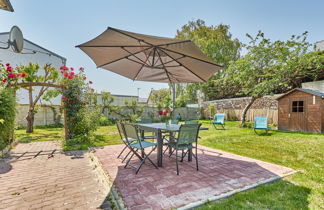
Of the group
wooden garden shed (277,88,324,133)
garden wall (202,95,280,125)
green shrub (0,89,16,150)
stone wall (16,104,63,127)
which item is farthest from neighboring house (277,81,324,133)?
stone wall (16,104,63,127)

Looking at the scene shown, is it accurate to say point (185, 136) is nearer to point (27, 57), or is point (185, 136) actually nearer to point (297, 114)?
point (297, 114)

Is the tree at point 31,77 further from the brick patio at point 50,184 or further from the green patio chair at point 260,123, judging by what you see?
the green patio chair at point 260,123

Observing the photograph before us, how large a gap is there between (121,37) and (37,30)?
7962 millimetres

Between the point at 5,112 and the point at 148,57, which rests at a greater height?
the point at 148,57

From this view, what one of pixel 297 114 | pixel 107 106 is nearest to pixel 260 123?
pixel 297 114

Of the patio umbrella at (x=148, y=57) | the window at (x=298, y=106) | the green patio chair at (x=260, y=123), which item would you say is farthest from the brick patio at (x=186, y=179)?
the window at (x=298, y=106)

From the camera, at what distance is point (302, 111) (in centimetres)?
792

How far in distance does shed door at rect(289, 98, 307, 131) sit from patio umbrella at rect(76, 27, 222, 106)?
21.5 ft

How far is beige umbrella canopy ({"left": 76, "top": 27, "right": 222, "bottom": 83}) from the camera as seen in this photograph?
2.71 m

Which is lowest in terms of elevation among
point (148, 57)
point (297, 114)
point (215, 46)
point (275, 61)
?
point (297, 114)

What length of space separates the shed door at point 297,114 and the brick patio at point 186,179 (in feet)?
20.4

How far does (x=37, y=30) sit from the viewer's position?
796 cm

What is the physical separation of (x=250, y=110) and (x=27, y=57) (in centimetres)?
1791

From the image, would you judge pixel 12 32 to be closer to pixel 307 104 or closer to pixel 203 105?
pixel 307 104
